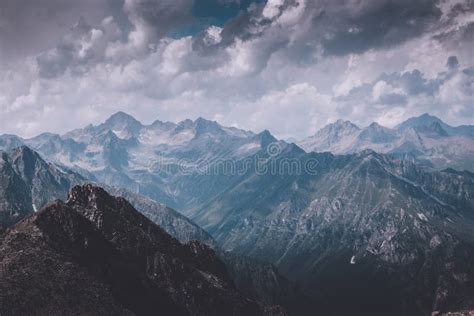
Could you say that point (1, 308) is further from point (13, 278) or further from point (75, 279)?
point (75, 279)

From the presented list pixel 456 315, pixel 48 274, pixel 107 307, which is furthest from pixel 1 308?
pixel 456 315

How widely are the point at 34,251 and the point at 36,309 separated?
23.7 meters

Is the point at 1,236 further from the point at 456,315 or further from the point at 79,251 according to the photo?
the point at 456,315

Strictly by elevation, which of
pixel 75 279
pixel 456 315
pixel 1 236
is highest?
pixel 1 236

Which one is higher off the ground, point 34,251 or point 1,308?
point 34,251

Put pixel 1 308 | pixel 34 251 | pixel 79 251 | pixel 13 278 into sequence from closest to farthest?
1. pixel 1 308
2. pixel 13 278
3. pixel 34 251
4. pixel 79 251

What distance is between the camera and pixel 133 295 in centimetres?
18475

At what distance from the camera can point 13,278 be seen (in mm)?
150875

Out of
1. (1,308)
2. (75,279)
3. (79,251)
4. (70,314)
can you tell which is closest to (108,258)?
(79,251)

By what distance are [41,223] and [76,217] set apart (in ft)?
43.7

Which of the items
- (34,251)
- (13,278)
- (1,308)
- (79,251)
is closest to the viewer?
(1,308)

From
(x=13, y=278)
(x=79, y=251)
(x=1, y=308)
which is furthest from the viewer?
(x=79, y=251)

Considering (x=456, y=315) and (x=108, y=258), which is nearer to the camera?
(x=456, y=315)

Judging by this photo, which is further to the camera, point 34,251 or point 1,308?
point 34,251
